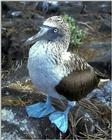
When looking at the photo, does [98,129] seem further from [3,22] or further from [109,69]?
[3,22]

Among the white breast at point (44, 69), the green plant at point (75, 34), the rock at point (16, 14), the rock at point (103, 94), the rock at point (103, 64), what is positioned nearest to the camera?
the white breast at point (44, 69)

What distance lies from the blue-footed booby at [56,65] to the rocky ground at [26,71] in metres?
0.43

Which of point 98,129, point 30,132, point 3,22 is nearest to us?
point 30,132

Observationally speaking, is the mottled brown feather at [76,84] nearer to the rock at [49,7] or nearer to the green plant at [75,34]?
the green plant at [75,34]

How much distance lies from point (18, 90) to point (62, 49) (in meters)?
0.97

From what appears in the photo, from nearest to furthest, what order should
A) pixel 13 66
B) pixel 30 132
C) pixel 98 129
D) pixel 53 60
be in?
pixel 53 60
pixel 30 132
pixel 98 129
pixel 13 66

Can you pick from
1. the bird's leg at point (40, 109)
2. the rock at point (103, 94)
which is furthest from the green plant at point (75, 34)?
the bird's leg at point (40, 109)

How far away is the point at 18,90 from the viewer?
5.58 m

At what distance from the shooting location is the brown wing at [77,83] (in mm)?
4801

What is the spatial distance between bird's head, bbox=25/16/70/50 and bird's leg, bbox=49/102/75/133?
2.46ft

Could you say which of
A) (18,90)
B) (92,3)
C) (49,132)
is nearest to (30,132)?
(49,132)

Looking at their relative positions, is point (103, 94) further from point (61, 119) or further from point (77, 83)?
point (77, 83)

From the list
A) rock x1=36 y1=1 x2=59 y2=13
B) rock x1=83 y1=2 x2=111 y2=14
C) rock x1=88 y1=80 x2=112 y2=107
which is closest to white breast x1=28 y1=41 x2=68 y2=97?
rock x1=88 y1=80 x2=112 y2=107

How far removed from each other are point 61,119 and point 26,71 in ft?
5.07
